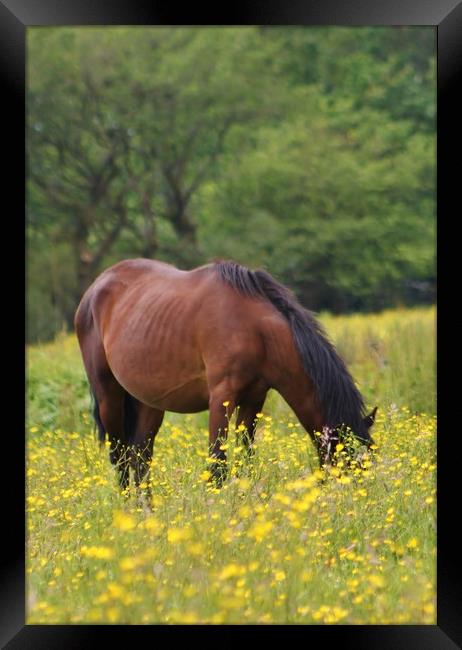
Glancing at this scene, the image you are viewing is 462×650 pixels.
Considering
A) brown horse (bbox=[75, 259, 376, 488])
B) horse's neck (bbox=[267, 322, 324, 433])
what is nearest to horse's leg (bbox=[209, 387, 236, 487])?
brown horse (bbox=[75, 259, 376, 488])

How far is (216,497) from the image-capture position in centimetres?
463

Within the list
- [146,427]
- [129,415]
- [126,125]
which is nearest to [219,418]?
[146,427]

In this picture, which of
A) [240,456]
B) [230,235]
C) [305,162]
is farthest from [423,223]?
[240,456]

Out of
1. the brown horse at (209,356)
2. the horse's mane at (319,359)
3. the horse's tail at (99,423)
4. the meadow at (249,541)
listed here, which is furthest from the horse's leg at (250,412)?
the horse's tail at (99,423)

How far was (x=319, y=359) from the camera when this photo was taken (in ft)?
17.4

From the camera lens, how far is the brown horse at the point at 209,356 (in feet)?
17.4

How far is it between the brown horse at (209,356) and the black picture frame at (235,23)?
1.33 meters

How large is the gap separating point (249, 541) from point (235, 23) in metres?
2.31

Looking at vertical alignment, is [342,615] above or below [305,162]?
below

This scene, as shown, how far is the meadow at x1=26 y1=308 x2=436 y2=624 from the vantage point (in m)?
3.61

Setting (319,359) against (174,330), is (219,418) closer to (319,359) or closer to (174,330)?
(319,359)

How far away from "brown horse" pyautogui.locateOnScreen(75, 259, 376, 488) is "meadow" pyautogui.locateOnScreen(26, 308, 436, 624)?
0.85 ft
